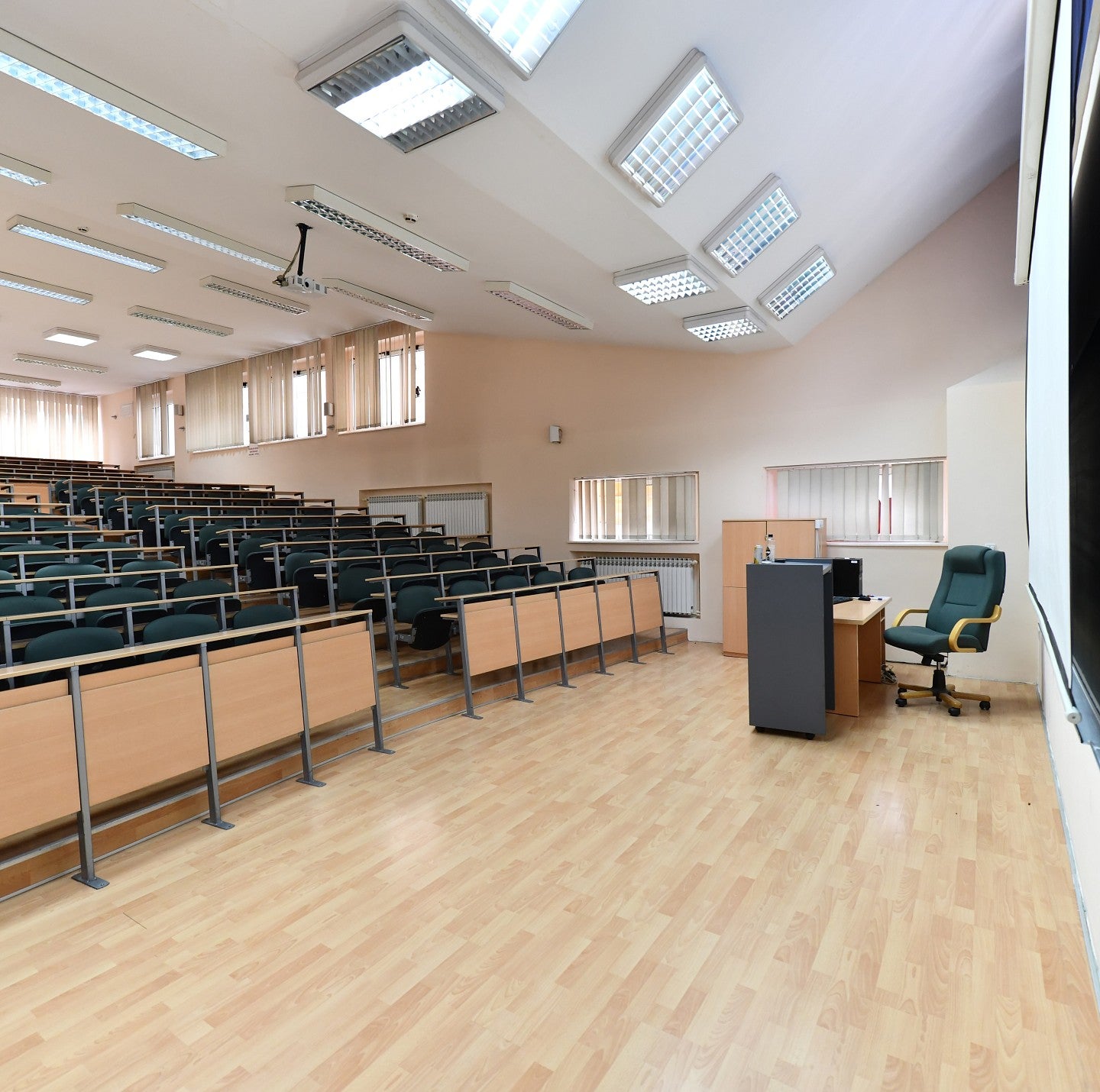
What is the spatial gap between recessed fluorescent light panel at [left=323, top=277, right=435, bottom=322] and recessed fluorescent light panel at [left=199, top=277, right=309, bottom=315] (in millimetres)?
1048

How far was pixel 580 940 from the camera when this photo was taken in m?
2.17

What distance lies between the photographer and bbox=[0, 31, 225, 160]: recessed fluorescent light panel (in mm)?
3137

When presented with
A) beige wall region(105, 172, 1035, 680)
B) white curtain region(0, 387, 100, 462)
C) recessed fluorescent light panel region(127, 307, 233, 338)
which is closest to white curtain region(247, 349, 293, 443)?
recessed fluorescent light panel region(127, 307, 233, 338)

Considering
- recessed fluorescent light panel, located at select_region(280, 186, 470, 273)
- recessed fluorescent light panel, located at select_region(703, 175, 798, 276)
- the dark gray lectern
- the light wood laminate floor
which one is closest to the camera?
the light wood laminate floor

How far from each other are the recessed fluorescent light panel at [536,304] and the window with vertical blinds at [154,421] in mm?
10291

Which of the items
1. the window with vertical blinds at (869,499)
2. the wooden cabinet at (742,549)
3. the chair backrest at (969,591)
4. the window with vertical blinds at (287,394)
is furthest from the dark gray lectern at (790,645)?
the window with vertical blinds at (287,394)

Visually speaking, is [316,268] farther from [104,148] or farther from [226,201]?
[104,148]

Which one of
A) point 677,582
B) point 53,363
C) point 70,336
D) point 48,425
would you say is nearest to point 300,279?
point 677,582

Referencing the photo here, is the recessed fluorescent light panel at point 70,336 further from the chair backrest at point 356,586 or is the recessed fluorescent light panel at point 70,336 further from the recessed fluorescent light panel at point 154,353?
the chair backrest at point 356,586

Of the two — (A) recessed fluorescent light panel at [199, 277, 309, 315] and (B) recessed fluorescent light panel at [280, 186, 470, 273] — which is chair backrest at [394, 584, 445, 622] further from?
(A) recessed fluorescent light panel at [199, 277, 309, 315]

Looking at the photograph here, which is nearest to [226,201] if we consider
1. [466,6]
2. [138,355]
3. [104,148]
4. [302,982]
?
[104,148]

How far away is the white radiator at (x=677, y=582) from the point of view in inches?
299

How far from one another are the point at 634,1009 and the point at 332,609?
409 cm

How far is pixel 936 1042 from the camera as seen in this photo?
1.72 metres
